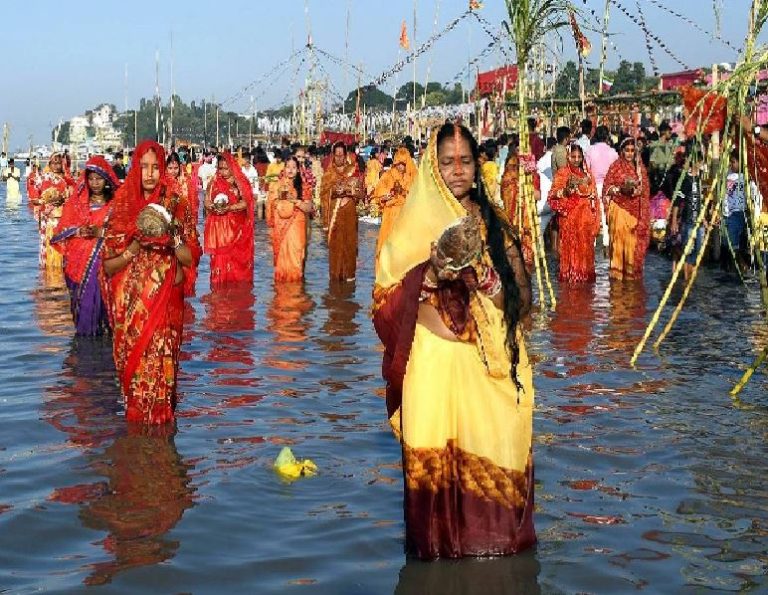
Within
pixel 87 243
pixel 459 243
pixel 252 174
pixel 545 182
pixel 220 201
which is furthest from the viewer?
pixel 252 174

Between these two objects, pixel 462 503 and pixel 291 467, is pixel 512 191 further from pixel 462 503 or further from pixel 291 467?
pixel 462 503

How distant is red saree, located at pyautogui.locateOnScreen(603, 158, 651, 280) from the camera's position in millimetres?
14234

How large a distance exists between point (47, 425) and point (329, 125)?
51690mm

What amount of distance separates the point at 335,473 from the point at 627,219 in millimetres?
8762

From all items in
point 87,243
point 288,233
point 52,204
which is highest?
point 52,204

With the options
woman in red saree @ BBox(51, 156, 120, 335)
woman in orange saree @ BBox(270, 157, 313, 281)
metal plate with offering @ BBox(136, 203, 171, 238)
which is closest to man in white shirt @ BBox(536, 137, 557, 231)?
woman in orange saree @ BBox(270, 157, 313, 281)

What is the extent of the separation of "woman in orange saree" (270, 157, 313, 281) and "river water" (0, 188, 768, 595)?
3776mm

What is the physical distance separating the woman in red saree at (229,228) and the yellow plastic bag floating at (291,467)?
8.09 meters

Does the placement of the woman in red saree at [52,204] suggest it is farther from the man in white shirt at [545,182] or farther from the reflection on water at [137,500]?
the man in white shirt at [545,182]

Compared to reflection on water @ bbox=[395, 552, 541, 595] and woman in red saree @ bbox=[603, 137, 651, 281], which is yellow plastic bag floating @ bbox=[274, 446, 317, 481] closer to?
reflection on water @ bbox=[395, 552, 541, 595]

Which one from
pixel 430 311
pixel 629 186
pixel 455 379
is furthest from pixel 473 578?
pixel 629 186

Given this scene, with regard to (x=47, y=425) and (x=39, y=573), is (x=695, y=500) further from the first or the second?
(x=47, y=425)

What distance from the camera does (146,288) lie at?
6.98 m

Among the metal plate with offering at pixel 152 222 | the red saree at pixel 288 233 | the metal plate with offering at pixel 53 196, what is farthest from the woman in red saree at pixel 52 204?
the metal plate with offering at pixel 152 222
